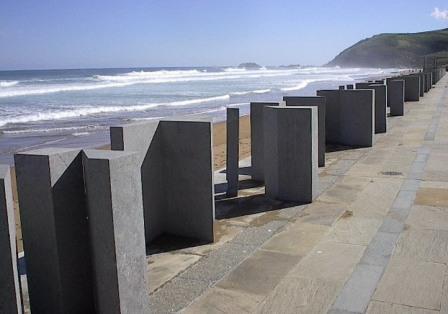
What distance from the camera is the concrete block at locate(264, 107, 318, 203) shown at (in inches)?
278

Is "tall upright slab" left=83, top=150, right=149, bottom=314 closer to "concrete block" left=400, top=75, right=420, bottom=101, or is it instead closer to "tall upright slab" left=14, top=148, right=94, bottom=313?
"tall upright slab" left=14, top=148, right=94, bottom=313

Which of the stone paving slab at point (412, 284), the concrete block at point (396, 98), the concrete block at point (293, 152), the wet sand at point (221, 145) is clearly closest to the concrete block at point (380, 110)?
the wet sand at point (221, 145)

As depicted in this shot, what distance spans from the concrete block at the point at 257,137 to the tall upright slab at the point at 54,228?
4595mm

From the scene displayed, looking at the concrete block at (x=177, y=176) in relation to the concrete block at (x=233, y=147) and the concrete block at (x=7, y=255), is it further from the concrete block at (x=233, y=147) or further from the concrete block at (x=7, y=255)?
the concrete block at (x=7, y=255)

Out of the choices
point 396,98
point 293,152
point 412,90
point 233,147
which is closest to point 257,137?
point 233,147

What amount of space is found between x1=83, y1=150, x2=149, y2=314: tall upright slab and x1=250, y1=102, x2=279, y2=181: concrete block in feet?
15.1

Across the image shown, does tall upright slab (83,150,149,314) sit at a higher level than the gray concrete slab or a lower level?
higher

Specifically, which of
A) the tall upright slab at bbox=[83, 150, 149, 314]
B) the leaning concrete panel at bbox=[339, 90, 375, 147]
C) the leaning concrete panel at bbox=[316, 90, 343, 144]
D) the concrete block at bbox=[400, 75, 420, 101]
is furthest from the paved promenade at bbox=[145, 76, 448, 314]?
the concrete block at bbox=[400, 75, 420, 101]

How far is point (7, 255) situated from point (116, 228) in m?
0.68

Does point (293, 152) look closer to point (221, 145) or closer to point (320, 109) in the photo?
point (320, 109)

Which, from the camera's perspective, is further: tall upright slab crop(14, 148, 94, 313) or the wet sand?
the wet sand

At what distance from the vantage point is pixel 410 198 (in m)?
7.00

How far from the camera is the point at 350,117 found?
1173cm

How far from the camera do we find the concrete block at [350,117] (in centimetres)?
1146
